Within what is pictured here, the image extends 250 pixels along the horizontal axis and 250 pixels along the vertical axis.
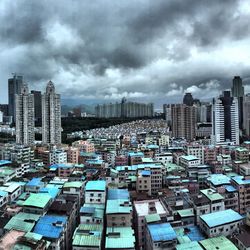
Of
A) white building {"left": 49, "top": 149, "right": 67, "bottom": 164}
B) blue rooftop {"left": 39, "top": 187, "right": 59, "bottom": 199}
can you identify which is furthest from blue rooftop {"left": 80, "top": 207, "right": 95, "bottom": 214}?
white building {"left": 49, "top": 149, "right": 67, "bottom": 164}

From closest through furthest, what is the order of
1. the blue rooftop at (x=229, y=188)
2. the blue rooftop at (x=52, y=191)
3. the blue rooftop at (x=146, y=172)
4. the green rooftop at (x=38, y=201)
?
the green rooftop at (x=38, y=201), the blue rooftop at (x=52, y=191), the blue rooftop at (x=229, y=188), the blue rooftop at (x=146, y=172)

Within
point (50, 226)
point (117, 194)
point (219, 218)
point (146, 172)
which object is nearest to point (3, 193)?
point (50, 226)

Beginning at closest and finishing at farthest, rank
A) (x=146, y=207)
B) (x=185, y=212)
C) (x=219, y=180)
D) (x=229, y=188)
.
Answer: (x=185, y=212)
(x=146, y=207)
(x=229, y=188)
(x=219, y=180)

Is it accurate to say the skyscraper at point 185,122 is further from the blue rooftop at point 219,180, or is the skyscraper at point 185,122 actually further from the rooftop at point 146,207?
the rooftop at point 146,207

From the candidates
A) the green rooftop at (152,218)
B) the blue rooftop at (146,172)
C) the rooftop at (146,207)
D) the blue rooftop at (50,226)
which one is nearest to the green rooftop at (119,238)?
the green rooftop at (152,218)

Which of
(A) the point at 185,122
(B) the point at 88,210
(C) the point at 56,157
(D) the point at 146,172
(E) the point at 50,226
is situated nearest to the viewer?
(E) the point at 50,226

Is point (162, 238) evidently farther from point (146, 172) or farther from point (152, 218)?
point (146, 172)
